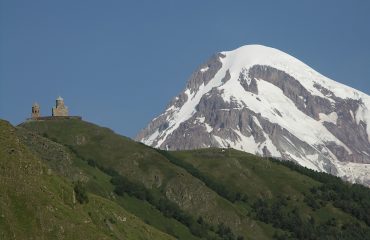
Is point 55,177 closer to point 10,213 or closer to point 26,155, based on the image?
point 26,155

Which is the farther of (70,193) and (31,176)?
(70,193)

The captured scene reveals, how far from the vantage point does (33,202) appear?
6870 inches

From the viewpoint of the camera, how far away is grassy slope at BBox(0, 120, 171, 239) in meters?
169

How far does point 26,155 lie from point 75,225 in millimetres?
18020

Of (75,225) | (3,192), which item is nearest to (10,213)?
(3,192)

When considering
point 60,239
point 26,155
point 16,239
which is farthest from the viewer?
point 26,155

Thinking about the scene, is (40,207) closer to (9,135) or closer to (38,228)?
(38,228)

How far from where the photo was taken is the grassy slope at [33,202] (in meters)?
169

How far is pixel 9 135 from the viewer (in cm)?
19025

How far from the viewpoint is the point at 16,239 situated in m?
162

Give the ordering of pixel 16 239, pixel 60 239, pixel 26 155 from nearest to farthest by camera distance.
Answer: pixel 16 239
pixel 60 239
pixel 26 155

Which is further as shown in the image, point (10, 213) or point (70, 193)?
point (70, 193)

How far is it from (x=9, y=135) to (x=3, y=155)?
8751mm

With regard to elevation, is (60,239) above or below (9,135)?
below
